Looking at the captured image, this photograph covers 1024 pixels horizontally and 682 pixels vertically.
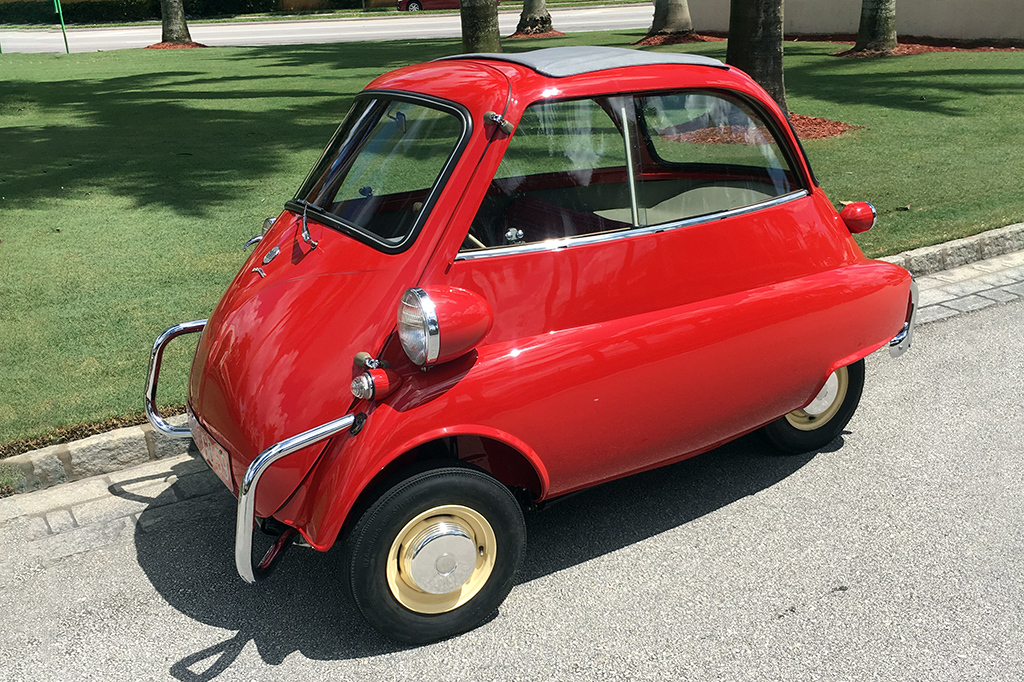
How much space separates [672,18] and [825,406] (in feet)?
59.3

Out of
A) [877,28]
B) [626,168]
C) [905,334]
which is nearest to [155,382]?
[626,168]

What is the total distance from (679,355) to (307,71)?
14885 mm

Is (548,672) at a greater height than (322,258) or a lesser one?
lesser

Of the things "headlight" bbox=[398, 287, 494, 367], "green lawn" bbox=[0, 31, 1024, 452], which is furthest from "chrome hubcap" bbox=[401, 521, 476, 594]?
"green lawn" bbox=[0, 31, 1024, 452]

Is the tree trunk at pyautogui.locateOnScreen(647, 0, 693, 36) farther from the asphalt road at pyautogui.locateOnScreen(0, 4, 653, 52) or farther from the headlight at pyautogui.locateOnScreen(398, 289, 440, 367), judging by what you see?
the headlight at pyautogui.locateOnScreen(398, 289, 440, 367)

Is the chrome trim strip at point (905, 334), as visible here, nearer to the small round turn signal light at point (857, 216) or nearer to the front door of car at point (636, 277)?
the small round turn signal light at point (857, 216)

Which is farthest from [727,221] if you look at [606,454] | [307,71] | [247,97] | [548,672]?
[307,71]

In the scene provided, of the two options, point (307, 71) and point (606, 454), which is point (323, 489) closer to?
point (606, 454)

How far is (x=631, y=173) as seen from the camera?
11.3 ft

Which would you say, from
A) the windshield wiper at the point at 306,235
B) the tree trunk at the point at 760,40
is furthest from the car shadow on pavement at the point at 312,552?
the tree trunk at the point at 760,40

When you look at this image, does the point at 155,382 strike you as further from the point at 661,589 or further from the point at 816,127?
the point at 816,127

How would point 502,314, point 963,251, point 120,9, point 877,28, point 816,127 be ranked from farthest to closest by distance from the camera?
point 120,9, point 877,28, point 816,127, point 963,251, point 502,314

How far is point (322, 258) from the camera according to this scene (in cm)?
337

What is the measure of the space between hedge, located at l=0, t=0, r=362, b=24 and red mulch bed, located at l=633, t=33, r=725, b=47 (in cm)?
2496
